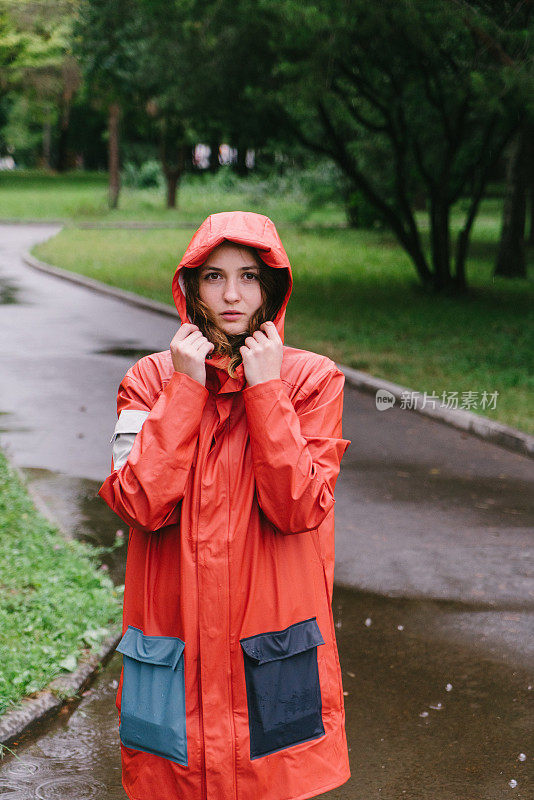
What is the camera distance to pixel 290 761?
2248 mm

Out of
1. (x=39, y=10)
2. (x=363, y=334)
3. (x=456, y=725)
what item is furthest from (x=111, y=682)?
(x=39, y=10)

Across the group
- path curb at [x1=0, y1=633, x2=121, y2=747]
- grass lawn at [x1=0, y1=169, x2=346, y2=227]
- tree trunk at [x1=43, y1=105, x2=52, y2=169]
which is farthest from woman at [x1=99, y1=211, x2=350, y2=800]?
tree trunk at [x1=43, y1=105, x2=52, y2=169]

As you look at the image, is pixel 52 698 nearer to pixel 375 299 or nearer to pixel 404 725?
pixel 404 725

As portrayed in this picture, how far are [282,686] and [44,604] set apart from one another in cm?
281

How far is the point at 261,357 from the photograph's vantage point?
7.27 ft

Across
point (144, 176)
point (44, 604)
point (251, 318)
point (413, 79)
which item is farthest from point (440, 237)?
point (144, 176)

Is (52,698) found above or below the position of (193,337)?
below

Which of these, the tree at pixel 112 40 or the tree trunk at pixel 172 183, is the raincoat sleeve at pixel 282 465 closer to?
the tree at pixel 112 40

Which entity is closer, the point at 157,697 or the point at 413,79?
the point at 157,697

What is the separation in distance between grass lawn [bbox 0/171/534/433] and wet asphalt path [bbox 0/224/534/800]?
1407mm

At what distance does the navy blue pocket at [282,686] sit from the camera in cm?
220

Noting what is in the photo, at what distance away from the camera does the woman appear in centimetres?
218

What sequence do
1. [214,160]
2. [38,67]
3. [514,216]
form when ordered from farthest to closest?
1. [214,160]
2. [38,67]
3. [514,216]

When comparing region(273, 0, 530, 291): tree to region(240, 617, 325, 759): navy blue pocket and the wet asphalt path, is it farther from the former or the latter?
region(240, 617, 325, 759): navy blue pocket
